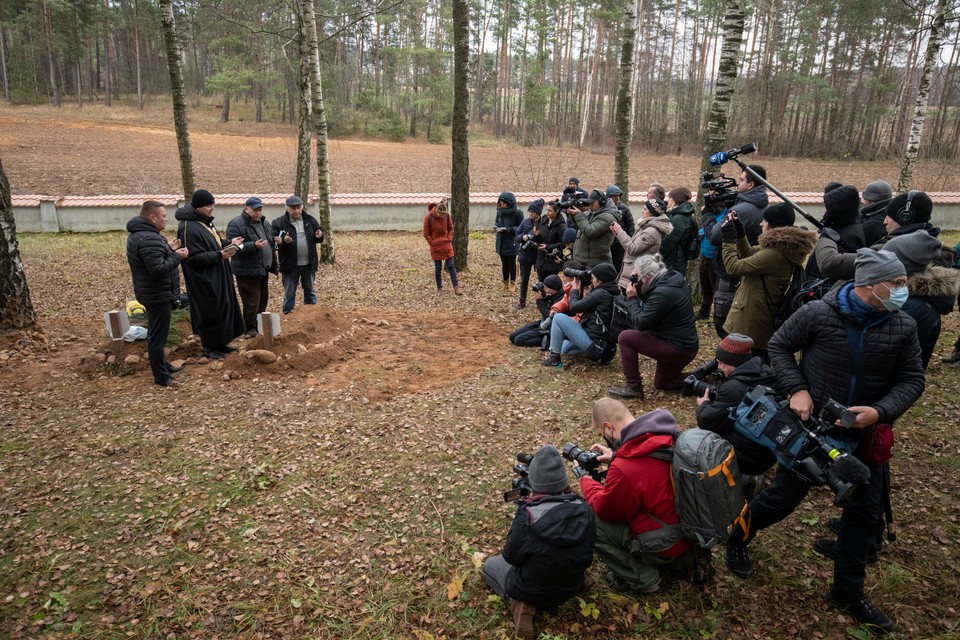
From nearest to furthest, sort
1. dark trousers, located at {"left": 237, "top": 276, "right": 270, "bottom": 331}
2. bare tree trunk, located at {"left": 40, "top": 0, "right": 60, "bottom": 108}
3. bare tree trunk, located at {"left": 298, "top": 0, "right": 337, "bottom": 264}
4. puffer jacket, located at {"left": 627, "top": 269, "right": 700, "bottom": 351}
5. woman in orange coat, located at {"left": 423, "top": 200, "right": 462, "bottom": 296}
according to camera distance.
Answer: puffer jacket, located at {"left": 627, "top": 269, "right": 700, "bottom": 351} → dark trousers, located at {"left": 237, "top": 276, "right": 270, "bottom": 331} → woman in orange coat, located at {"left": 423, "top": 200, "right": 462, "bottom": 296} → bare tree trunk, located at {"left": 298, "top": 0, "right": 337, "bottom": 264} → bare tree trunk, located at {"left": 40, "top": 0, "right": 60, "bottom": 108}

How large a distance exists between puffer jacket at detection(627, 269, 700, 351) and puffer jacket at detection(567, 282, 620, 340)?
0.80 meters

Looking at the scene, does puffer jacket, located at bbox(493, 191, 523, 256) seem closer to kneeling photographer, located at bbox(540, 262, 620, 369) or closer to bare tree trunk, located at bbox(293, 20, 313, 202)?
kneeling photographer, located at bbox(540, 262, 620, 369)

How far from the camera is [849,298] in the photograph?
3.21 meters

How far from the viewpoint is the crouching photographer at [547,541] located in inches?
118

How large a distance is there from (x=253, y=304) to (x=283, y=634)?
542cm

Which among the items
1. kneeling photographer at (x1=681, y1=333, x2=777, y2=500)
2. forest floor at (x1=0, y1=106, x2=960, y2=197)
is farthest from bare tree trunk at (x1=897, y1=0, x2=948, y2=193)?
kneeling photographer at (x1=681, y1=333, x2=777, y2=500)

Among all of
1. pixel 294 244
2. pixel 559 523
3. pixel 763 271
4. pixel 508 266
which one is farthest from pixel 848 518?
pixel 294 244

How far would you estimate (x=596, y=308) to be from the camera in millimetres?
6613

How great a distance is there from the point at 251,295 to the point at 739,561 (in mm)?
6706

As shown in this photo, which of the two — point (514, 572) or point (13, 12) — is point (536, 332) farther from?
point (13, 12)

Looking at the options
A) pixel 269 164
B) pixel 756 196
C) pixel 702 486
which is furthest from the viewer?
pixel 269 164

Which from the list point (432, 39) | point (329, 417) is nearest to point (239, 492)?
point (329, 417)

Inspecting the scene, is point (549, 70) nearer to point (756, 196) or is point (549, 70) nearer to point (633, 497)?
point (756, 196)

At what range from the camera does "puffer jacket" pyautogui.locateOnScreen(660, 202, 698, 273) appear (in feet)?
25.0
